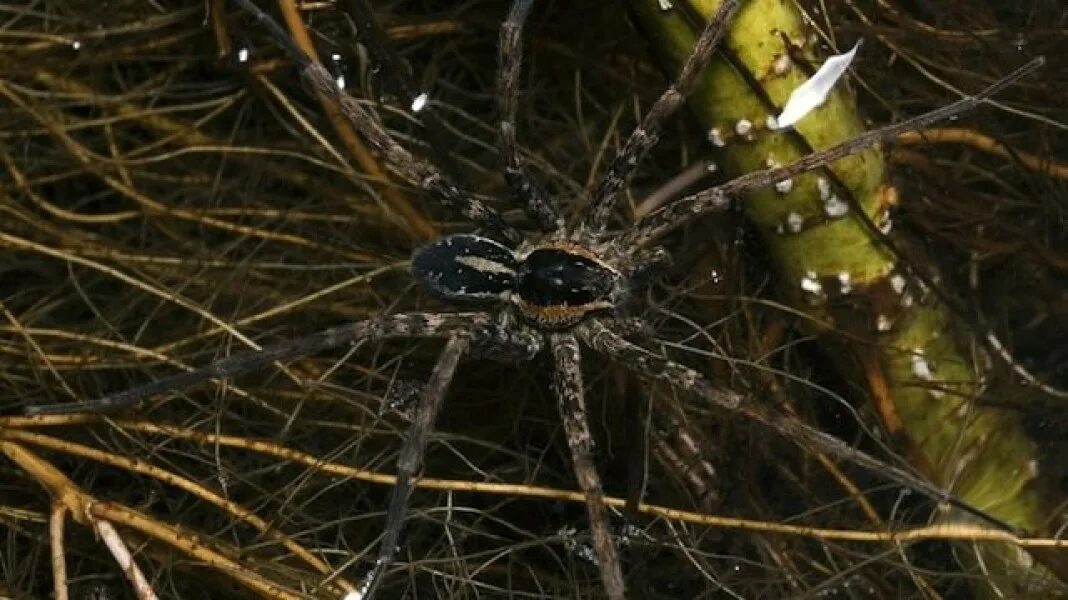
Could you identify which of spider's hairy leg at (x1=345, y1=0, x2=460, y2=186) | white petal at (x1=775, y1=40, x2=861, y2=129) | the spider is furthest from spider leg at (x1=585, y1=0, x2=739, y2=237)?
spider's hairy leg at (x1=345, y1=0, x2=460, y2=186)

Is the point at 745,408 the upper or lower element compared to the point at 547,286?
lower

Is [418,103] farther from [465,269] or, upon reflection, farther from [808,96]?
[808,96]

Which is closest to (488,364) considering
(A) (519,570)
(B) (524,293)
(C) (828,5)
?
(B) (524,293)

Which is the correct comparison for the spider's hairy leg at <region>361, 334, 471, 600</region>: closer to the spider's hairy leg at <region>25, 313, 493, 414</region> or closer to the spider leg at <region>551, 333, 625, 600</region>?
the spider's hairy leg at <region>25, 313, 493, 414</region>

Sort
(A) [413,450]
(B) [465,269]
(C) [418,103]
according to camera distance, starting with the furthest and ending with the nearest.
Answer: (C) [418,103]
(B) [465,269]
(A) [413,450]

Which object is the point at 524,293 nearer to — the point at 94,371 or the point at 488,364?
the point at 488,364

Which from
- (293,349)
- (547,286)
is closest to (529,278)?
(547,286)
